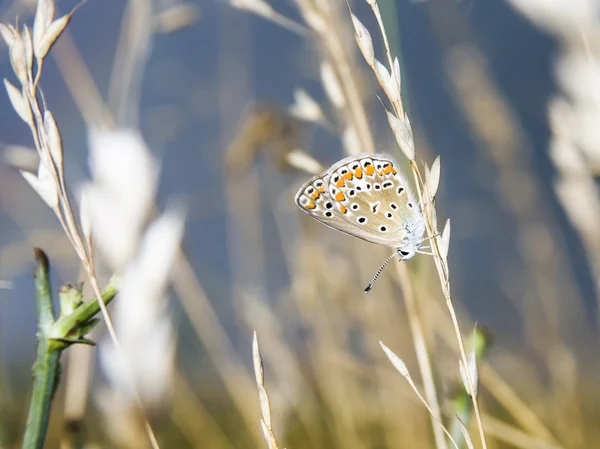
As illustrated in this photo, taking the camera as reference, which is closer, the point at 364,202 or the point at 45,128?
the point at 45,128

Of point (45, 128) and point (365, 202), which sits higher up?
point (45, 128)

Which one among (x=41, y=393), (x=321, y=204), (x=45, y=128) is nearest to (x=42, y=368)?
(x=41, y=393)

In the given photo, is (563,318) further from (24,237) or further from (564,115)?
(24,237)

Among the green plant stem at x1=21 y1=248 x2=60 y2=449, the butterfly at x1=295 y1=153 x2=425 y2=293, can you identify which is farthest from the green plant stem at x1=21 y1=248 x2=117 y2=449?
the butterfly at x1=295 y1=153 x2=425 y2=293

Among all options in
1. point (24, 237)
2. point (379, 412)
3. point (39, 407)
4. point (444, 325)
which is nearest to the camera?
point (39, 407)

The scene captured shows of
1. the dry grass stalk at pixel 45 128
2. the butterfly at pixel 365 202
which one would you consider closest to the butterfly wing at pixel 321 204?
the butterfly at pixel 365 202

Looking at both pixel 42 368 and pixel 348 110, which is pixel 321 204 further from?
pixel 42 368

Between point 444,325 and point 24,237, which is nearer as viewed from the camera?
point 444,325

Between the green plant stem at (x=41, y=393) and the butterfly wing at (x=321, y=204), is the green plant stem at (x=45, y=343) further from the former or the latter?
the butterfly wing at (x=321, y=204)

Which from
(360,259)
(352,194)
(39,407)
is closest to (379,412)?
(360,259)
